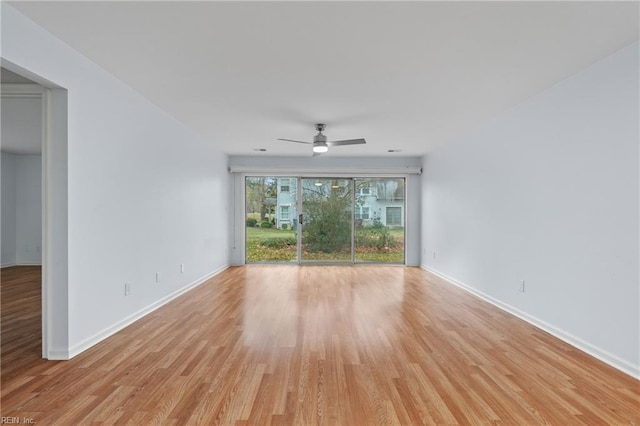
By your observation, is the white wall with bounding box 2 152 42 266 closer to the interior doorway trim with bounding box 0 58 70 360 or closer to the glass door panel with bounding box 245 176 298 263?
the glass door panel with bounding box 245 176 298 263

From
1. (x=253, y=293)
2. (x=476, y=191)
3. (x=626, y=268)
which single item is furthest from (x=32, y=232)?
(x=626, y=268)

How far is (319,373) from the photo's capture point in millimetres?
2182

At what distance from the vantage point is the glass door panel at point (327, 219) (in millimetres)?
6906

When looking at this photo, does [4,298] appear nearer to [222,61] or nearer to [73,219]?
[73,219]

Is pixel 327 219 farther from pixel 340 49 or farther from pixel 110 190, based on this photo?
pixel 340 49

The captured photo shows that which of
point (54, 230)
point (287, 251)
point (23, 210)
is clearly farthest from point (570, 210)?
point (23, 210)

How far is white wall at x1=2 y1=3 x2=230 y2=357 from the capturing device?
2.34 metres

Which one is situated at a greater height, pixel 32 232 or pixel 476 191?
pixel 476 191

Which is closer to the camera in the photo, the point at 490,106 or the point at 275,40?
the point at 275,40

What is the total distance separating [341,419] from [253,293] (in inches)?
115

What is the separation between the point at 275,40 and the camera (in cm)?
223

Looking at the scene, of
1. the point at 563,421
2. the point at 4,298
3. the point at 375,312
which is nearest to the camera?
the point at 563,421

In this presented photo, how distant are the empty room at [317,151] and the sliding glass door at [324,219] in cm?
230

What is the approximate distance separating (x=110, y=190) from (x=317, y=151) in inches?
103
